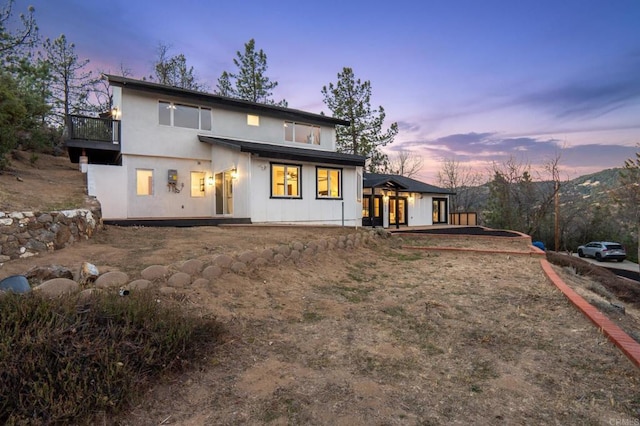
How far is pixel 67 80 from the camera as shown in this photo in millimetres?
26359

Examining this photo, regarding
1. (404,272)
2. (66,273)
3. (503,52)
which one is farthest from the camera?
(503,52)

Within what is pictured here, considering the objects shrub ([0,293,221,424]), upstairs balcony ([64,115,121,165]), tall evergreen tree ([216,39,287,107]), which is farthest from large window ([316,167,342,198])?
tall evergreen tree ([216,39,287,107])

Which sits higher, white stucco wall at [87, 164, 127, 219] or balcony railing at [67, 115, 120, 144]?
balcony railing at [67, 115, 120, 144]

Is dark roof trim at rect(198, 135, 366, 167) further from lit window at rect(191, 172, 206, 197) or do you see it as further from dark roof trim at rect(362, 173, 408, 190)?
dark roof trim at rect(362, 173, 408, 190)

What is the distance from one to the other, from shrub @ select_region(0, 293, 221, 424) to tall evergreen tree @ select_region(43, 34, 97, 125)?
96.9 feet

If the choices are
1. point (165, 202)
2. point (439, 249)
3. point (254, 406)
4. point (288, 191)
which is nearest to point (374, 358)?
point (254, 406)

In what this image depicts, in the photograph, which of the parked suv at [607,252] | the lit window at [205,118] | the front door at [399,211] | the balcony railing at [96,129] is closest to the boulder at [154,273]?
the balcony railing at [96,129]

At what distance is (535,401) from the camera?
9.23 feet

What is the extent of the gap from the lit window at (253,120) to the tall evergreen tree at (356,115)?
47.7 ft

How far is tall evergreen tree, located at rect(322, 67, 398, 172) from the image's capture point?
30.5 m

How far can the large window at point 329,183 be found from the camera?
49.0 ft

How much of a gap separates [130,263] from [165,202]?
414 inches

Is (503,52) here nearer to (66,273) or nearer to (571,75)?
(571,75)

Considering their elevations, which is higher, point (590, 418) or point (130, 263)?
point (130, 263)
